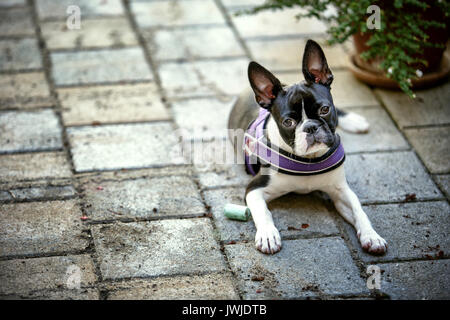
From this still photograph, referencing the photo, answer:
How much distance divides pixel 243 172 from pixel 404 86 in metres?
1.44

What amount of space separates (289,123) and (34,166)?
2011 millimetres

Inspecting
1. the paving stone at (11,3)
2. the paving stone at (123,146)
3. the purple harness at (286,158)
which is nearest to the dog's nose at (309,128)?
the purple harness at (286,158)

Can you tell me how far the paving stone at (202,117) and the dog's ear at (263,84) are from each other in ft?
3.82

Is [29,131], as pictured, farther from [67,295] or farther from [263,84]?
[263,84]

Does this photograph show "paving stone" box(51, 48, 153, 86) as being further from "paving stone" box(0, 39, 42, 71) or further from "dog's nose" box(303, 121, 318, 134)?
"dog's nose" box(303, 121, 318, 134)

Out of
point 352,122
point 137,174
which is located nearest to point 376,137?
point 352,122

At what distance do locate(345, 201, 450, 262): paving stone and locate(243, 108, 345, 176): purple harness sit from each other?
43 cm

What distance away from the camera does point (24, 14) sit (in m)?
6.68

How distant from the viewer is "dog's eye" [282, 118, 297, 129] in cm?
347

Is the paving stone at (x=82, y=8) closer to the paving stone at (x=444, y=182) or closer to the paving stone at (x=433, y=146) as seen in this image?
the paving stone at (x=433, y=146)

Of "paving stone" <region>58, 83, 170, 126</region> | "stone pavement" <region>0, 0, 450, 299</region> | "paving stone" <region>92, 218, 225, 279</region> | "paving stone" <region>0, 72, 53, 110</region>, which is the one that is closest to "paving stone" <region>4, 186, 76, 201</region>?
"stone pavement" <region>0, 0, 450, 299</region>

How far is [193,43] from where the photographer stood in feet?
20.1
